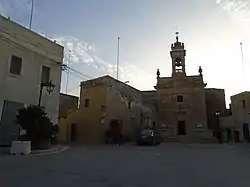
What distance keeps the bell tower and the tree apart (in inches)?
1204

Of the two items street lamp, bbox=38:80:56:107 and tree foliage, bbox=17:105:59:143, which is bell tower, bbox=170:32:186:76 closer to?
street lamp, bbox=38:80:56:107

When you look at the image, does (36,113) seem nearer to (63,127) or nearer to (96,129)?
(96,129)

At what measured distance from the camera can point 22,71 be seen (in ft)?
64.1

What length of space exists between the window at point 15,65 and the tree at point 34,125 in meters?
3.31

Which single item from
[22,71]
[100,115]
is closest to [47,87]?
[22,71]

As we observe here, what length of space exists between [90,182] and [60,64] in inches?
664

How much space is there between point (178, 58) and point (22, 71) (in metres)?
30.2

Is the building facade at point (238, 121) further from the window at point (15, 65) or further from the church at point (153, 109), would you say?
the window at point (15, 65)

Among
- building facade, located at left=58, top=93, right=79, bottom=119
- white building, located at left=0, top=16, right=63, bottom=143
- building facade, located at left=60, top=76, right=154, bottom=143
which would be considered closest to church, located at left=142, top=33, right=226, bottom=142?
building facade, located at left=60, top=76, right=154, bottom=143

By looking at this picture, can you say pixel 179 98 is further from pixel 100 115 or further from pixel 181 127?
pixel 100 115

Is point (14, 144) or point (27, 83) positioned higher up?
point (27, 83)

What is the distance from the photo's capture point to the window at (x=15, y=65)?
18.9m

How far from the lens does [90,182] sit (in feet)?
23.5

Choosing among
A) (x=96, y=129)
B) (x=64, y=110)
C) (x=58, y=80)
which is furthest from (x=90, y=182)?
(x=64, y=110)
